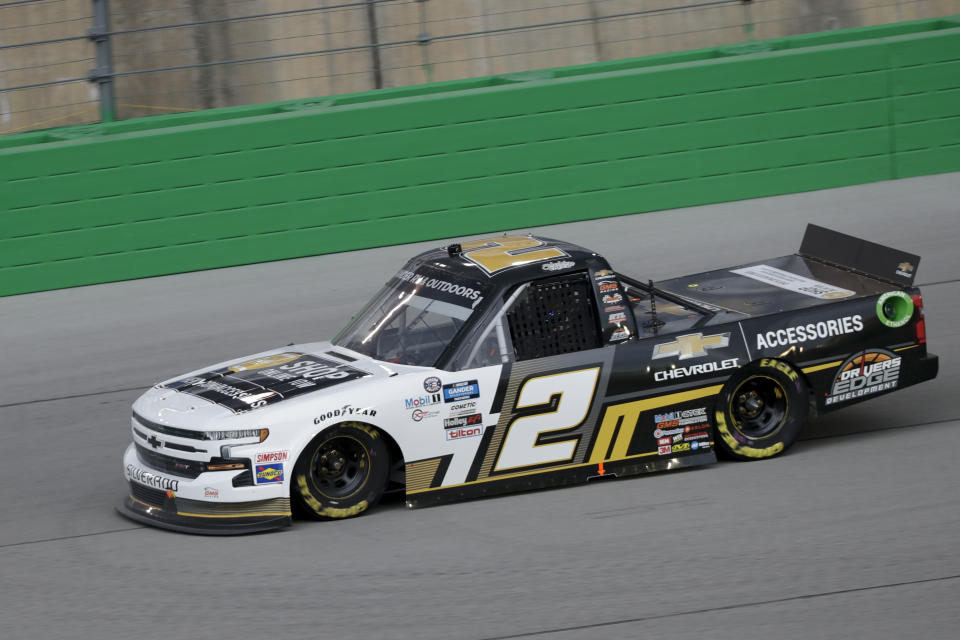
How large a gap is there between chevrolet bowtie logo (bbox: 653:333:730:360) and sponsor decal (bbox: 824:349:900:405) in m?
0.82

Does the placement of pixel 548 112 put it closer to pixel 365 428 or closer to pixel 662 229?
pixel 662 229

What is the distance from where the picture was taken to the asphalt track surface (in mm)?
5434

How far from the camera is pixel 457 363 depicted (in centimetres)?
677

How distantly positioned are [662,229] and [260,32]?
187 inches

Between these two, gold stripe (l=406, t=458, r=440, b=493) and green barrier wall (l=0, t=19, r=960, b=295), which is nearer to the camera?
gold stripe (l=406, t=458, r=440, b=493)

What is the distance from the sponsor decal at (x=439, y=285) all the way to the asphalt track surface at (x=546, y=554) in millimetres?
1161

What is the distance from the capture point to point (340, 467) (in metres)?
6.64

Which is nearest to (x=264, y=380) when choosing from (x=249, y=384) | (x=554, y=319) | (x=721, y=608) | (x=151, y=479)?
(x=249, y=384)

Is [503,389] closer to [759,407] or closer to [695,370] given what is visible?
[695,370]

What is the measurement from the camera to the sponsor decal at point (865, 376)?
7492mm

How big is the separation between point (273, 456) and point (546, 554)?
1.47 m

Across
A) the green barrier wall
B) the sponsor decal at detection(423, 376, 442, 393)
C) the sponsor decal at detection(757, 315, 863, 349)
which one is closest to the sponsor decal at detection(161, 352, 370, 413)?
the sponsor decal at detection(423, 376, 442, 393)

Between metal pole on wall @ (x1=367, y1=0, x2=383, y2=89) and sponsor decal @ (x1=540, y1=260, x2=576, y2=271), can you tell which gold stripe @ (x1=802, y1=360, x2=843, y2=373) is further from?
metal pole on wall @ (x1=367, y1=0, x2=383, y2=89)

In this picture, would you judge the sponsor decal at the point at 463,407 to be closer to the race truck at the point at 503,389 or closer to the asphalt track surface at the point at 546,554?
the race truck at the point at 503,389
